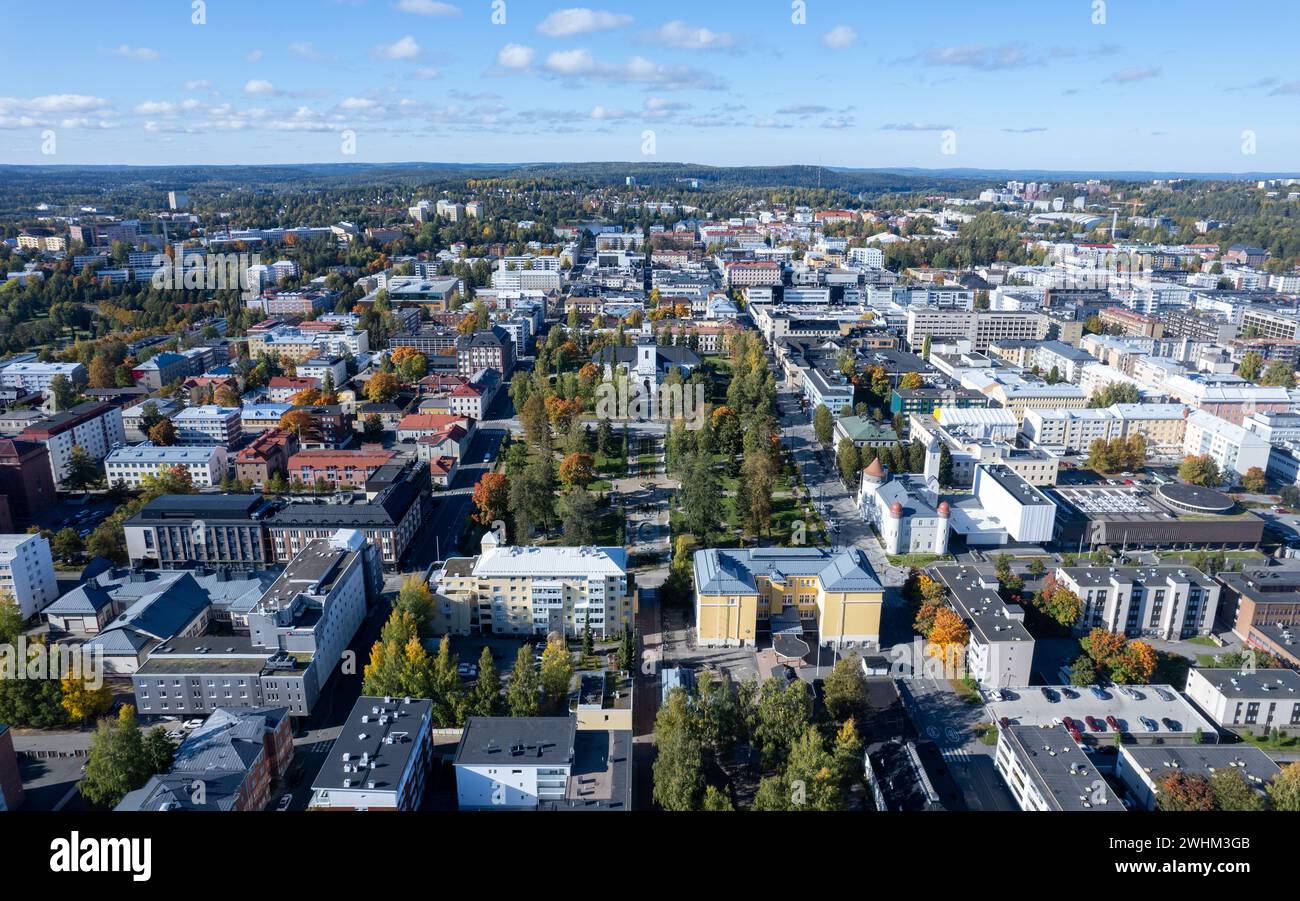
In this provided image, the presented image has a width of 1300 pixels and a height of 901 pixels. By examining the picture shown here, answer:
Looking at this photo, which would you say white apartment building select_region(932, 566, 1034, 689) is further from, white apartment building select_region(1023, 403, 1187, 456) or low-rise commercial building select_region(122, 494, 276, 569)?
low-rise commercial building select_region(122, 494, 276, 569)

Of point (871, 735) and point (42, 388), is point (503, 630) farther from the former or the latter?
point (42, 388)

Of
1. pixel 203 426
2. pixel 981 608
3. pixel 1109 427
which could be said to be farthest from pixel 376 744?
pixel 1109 427

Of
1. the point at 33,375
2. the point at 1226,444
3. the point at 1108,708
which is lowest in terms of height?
the point at 1108,708

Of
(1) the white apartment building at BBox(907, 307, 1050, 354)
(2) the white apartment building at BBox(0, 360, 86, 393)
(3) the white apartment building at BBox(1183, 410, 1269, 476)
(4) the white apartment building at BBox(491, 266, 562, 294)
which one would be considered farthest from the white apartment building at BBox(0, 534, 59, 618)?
(4) the white apartment building at BBox(491, 266, 562, 294)

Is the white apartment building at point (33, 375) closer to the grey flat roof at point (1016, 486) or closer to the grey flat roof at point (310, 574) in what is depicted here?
the grey flat roof at point (310, 574)

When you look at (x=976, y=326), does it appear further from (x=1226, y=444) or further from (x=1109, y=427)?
(x=1226, y=444)
